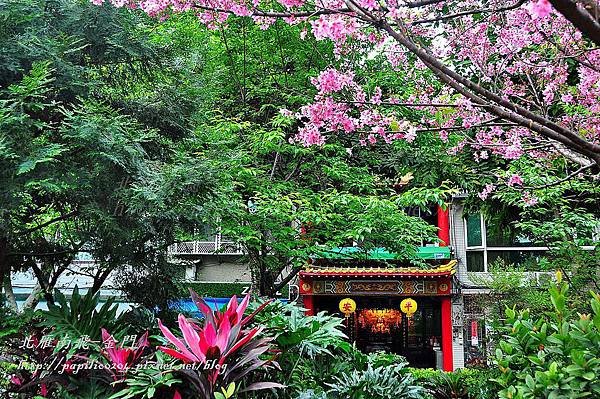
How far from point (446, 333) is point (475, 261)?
1983 millimetres

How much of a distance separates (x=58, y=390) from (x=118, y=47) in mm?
2601

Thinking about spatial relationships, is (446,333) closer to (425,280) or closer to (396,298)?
(425,280)

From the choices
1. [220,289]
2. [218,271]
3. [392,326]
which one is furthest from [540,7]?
[392,326]

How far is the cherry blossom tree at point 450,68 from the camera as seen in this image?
7.57 ft

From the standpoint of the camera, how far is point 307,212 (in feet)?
17.7

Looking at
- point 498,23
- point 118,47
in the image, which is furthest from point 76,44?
point 498,23

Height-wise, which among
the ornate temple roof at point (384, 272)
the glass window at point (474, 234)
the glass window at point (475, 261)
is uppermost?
the glass window at point (474, 234)

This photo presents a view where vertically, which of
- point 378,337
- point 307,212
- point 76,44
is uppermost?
point 76,44

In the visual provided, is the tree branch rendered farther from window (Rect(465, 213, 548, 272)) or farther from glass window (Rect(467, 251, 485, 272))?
glass window (Rect(467, 251, 485, 272))

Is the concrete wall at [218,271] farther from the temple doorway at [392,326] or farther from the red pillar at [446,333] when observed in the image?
the red pillar at [446,333]

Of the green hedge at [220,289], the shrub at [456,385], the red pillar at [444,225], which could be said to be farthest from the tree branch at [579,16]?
the green hedge at [220,289]

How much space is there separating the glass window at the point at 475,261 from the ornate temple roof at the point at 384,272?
1.11 meters

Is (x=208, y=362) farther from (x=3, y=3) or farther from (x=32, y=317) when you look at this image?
(x=3, y=3)

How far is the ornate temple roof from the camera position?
11.8 meters
